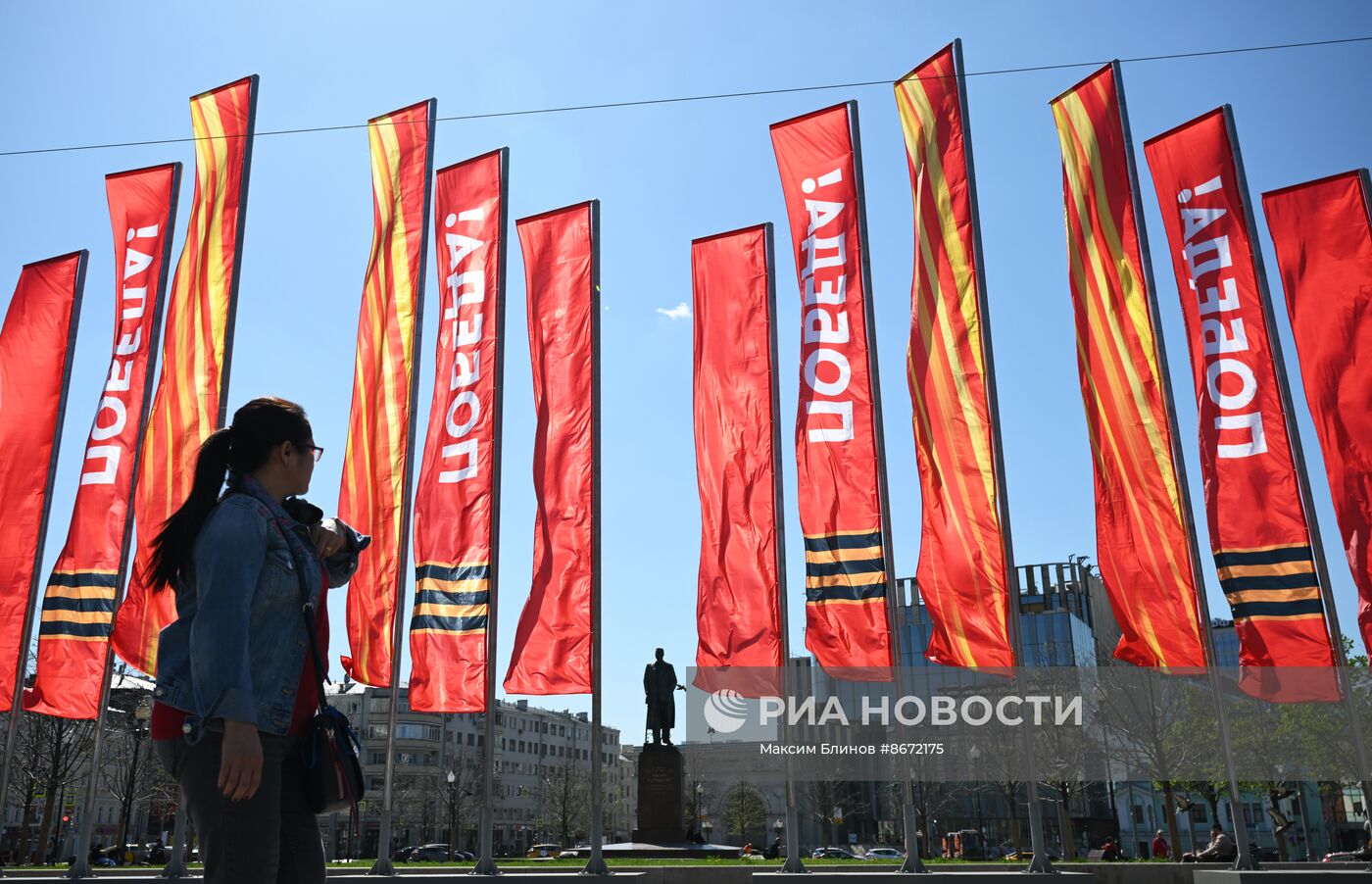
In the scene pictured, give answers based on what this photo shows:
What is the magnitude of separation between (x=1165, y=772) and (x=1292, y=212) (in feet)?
76.3

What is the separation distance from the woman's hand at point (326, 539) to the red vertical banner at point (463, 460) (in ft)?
37.7

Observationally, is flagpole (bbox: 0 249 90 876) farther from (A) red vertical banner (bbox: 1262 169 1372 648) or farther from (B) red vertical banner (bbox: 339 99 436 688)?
(A) red vertical banner (bbox: 1262 169 1372 648)

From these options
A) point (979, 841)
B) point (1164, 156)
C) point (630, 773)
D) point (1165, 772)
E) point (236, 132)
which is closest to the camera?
point (1164, 156)

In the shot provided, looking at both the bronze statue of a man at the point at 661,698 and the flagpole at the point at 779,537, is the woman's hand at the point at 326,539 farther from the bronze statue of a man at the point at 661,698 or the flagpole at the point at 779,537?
the bronze statue of a man at the point at 661,698

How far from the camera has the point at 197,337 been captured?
17094mm

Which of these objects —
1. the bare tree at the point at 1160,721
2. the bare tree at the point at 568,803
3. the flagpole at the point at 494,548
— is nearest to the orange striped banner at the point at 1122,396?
the flagpole at the point at 494,548

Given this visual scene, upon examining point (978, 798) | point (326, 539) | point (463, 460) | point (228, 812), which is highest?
point (463, 460)

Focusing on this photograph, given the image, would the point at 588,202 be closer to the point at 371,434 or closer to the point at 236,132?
the point at 371,434

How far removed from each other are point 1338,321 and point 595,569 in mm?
10600

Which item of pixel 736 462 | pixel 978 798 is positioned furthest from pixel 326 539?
pixel 978 798

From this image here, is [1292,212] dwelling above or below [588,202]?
below

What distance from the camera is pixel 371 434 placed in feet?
55.1

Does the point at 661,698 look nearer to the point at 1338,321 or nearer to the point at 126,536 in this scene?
the point at 126,536

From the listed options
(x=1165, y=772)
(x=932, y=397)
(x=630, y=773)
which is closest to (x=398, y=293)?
(x=932, y=397)
